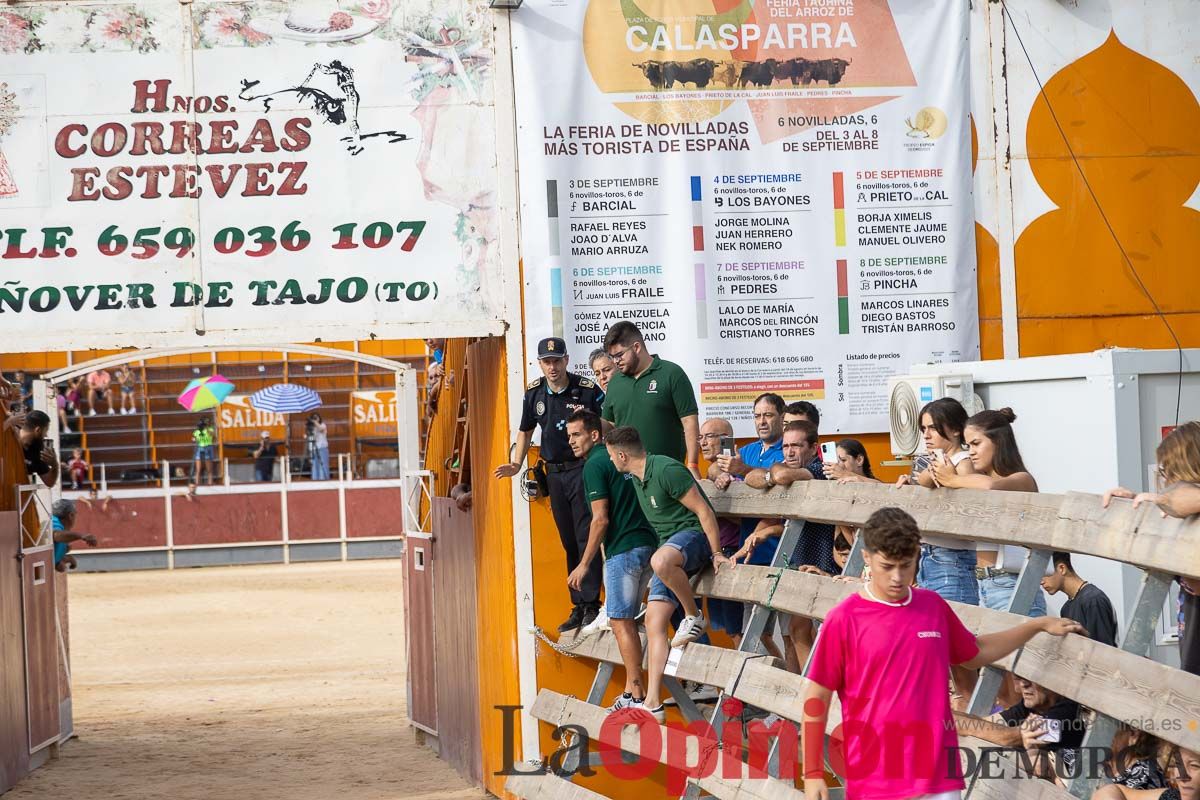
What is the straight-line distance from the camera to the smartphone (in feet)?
16.1

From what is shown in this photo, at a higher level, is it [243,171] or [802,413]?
[243,171]

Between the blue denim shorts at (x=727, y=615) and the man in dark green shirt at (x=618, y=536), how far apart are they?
1.24 ft

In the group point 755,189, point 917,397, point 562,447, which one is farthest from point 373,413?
point 917,397

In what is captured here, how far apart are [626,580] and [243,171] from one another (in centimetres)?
319

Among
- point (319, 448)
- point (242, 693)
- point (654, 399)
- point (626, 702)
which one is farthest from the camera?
point (319, 448)

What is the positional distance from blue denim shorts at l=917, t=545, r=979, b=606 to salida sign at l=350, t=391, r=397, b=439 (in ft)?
90.1

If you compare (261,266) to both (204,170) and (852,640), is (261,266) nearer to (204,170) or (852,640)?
(204,170)

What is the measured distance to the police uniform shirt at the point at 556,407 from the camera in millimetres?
8633

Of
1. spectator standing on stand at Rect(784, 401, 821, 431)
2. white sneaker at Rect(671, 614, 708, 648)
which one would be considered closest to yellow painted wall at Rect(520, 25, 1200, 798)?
spectator standing on stand at Rect(784, 401, 821, 431)

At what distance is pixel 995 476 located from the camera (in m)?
6.03

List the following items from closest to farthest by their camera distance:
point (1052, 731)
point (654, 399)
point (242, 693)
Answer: point (1052, 731) < point (654, 399) < point (242, 693)

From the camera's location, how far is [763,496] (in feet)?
23.4

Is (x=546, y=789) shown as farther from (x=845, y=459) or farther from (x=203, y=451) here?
(x=203, y=451)

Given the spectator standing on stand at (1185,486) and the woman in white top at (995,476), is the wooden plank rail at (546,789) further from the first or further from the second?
the spectator standing on stand at (1185,486)
